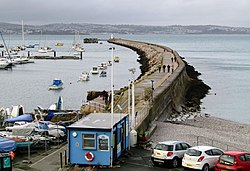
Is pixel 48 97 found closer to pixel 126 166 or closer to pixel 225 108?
pixel 225 108

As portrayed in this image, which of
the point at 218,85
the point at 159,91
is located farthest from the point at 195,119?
the point at 218,85

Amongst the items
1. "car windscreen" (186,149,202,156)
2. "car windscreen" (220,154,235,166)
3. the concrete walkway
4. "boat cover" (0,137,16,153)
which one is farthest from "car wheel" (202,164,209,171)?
"boat cover" (0,137,16,153)

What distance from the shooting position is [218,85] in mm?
72188

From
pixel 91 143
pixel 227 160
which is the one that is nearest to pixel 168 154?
pixel 227 160

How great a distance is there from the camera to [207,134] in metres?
30.9

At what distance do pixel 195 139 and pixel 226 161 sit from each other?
405 inches

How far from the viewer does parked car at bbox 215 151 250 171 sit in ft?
56.4

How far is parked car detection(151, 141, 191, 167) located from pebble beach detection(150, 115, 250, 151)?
597 centimetres

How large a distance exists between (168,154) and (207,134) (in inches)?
504

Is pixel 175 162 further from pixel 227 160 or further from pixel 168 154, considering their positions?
pixel 227 160

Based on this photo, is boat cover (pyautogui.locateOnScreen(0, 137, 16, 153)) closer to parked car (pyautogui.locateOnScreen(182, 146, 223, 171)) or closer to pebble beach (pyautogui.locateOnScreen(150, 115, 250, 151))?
pebble beach (pyautogui.locateOnScreen(150, 115, 250, 151))

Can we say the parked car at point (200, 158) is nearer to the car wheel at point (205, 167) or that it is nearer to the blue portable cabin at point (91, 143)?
the car wheel at point (205, 167)

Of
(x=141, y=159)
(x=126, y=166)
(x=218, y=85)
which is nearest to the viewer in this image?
(x=126, y=166)

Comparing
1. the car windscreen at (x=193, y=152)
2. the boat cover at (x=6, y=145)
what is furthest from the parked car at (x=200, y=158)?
the boat cover at (x=6, y=145)
